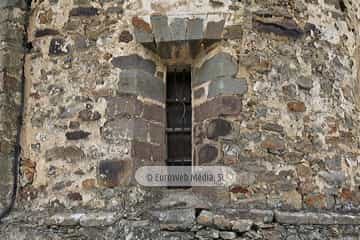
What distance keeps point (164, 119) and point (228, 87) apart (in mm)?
649

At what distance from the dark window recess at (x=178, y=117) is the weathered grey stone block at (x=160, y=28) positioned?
0.40m

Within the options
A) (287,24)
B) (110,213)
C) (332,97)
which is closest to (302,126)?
(332,97)

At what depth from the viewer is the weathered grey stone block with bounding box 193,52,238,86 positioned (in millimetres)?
5199

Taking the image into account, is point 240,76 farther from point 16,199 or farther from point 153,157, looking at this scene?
point 16,199

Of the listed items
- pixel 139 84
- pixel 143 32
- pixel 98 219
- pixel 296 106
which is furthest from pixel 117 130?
pixel 296 106

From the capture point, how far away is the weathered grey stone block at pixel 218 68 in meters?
5.20

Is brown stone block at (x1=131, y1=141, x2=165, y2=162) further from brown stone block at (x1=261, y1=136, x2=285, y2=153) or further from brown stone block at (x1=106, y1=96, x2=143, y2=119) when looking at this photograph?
brown stone block at (x1=261, y1=136, x2=285, y2=153)

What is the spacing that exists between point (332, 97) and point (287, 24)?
30.9 inches

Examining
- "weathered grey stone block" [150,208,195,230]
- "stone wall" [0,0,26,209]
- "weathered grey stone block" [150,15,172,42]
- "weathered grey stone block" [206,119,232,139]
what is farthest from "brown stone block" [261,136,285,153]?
"stone wall" [0,0,26,209]

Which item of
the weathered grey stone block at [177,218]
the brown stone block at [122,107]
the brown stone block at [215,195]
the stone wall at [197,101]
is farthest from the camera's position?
the brown stone block at [122,107]

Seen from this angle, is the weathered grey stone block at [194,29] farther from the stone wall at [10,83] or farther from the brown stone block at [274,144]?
the stone wall at [10,83]

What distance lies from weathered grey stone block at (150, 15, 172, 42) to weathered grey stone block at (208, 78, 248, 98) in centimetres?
58

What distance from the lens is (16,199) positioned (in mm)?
5262

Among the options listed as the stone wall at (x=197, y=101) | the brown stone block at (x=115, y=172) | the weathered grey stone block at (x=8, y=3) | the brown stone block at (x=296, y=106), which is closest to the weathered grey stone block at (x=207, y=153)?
the stone wall at (x=197, y=101)
